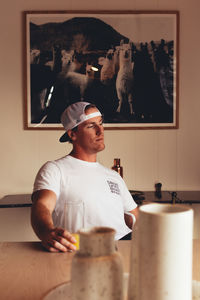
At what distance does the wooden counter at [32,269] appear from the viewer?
1.17m

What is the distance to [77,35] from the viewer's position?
3.48 m

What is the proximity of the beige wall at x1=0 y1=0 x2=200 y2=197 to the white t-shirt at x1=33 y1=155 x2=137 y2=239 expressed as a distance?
51.6 inches

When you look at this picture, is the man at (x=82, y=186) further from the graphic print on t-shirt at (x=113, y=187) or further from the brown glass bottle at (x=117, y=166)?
the brown glass bottle at (x=117, y=166)

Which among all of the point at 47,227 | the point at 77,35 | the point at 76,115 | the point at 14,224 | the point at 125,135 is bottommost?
the point at 14,224

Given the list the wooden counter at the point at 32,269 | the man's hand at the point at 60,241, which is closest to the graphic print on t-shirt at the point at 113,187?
the wooden counter at the point at 32,269

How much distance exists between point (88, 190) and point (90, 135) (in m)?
0.39

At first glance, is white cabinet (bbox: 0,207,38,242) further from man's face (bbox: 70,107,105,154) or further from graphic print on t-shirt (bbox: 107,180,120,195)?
graphic print on t-shirt (bbox: 107,180,120,195)

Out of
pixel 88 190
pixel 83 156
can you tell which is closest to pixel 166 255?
pixel 88 190

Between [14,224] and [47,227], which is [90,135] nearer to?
[47,227]

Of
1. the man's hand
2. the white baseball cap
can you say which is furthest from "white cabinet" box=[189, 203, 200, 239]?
the man's hand

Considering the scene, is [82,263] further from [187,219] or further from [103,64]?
[103,64]

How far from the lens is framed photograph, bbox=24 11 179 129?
3475 millimetres

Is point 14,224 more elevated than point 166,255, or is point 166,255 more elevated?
point 166,255

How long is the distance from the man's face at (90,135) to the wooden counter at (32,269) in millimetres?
801
